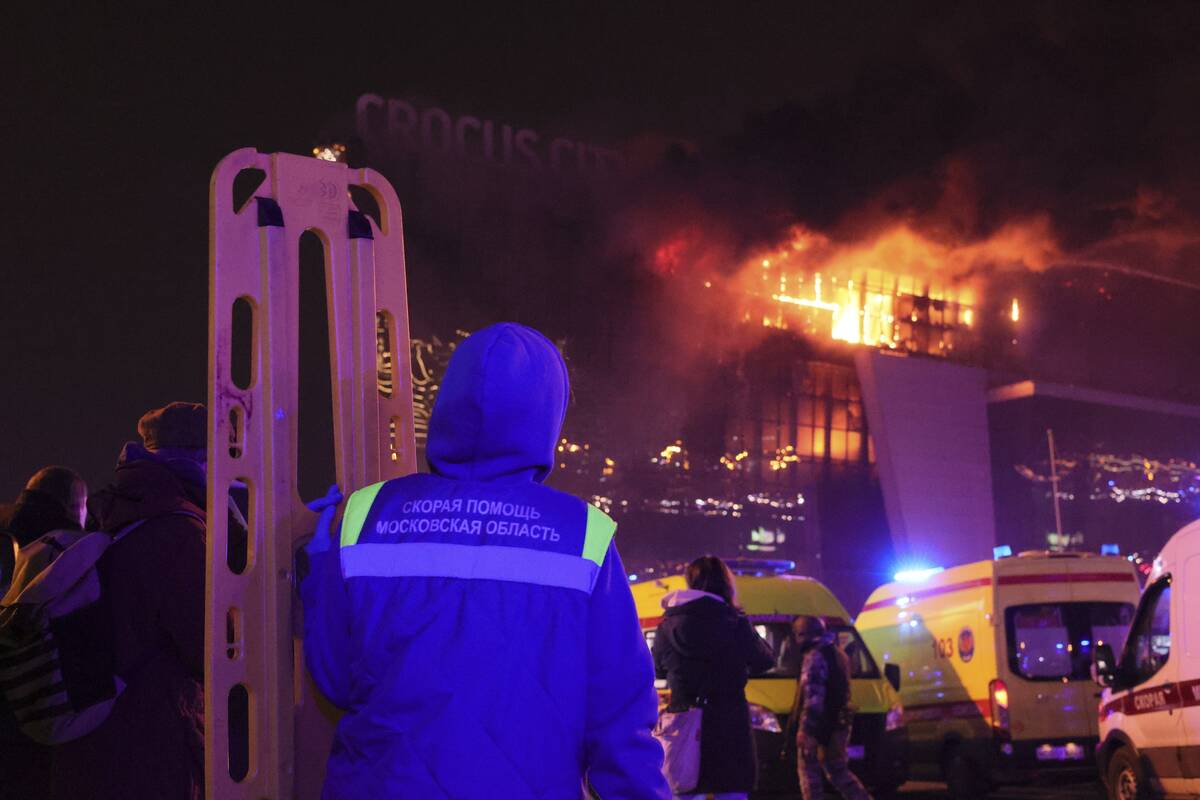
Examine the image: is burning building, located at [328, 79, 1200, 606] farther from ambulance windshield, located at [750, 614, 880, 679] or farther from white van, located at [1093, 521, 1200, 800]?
white van, located at [1093, 521, 1200, 800]

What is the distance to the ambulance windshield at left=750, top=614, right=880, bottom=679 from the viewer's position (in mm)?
11859

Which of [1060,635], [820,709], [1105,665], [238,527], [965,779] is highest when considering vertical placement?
[238,527]

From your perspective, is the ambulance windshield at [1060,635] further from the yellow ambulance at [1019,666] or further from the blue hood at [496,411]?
the blue hood at [496,411]

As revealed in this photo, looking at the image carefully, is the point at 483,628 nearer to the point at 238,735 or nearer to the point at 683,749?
the point at 238,735

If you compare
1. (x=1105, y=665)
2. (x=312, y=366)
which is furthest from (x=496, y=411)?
(x=312, y=366)

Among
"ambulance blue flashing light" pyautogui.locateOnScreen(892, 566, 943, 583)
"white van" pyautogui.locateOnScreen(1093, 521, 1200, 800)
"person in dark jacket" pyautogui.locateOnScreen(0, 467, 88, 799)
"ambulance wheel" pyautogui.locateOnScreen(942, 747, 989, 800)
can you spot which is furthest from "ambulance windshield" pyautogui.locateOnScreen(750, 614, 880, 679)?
"person in dark jacket" pyautogui.locateOnScreen(0, 467, 88, 799)

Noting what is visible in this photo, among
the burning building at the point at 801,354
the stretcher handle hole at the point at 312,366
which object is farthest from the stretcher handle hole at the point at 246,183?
the burning building at the point at 801,354

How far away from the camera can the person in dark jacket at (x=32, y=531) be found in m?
4.12

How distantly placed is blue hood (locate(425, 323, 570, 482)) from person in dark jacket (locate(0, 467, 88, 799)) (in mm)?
2298

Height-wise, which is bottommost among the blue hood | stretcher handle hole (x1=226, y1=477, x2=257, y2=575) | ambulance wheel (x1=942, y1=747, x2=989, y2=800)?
ambulance wheel (x1=942, y1=747, x2=989, y2=800)

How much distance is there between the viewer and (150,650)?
3.39 metres

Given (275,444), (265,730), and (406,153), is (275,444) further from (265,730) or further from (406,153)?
(406,153)

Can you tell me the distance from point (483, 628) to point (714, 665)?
4.34 m

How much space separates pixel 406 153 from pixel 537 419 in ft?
95.6
